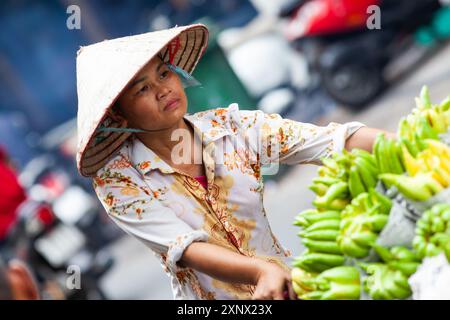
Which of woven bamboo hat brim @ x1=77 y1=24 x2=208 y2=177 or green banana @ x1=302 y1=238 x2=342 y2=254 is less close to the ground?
woven bamboo hat brim @ x1=77 y1=24 x2=208 y2=177

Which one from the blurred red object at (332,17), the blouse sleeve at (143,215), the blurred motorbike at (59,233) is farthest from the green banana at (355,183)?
the blurred red object at (332,17)

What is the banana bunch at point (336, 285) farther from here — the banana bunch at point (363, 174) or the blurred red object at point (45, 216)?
the blurred red object at point (45, 216)

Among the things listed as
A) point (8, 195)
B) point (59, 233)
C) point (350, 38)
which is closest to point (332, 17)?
point (350, 38)

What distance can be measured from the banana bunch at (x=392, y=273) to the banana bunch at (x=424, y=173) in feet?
0.35

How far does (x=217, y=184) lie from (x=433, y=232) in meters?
0.75

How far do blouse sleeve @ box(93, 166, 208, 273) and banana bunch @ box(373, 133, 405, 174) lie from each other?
1.65 feet

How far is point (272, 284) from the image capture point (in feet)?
5.48

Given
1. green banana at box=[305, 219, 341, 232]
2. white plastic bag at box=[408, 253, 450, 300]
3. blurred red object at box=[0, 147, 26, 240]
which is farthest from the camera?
blurred red object at box=[0, 147, 26, 240]

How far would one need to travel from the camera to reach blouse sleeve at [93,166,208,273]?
1867 millimetres

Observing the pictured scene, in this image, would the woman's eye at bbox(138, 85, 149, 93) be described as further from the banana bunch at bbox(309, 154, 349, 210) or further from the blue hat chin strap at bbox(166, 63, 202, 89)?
the banana bunch at bbox(309, 154, 349, 210)

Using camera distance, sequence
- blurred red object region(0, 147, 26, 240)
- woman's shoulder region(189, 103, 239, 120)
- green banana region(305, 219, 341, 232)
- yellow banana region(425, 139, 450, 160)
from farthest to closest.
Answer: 1. blurred red object region(0, 147, 26, 240)
2. woman's shoulder region(189, 103, 239, 120)
3. green banana region(305, 219, 341, 232)
4. yellow banana region(425, 139, 450, 160)

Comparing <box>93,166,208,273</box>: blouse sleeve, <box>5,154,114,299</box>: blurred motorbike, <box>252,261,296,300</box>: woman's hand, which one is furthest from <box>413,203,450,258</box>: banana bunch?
<box>5,154,114,299</box>: blurred motorbike

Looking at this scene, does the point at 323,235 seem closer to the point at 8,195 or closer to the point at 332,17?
the point at 8,195
